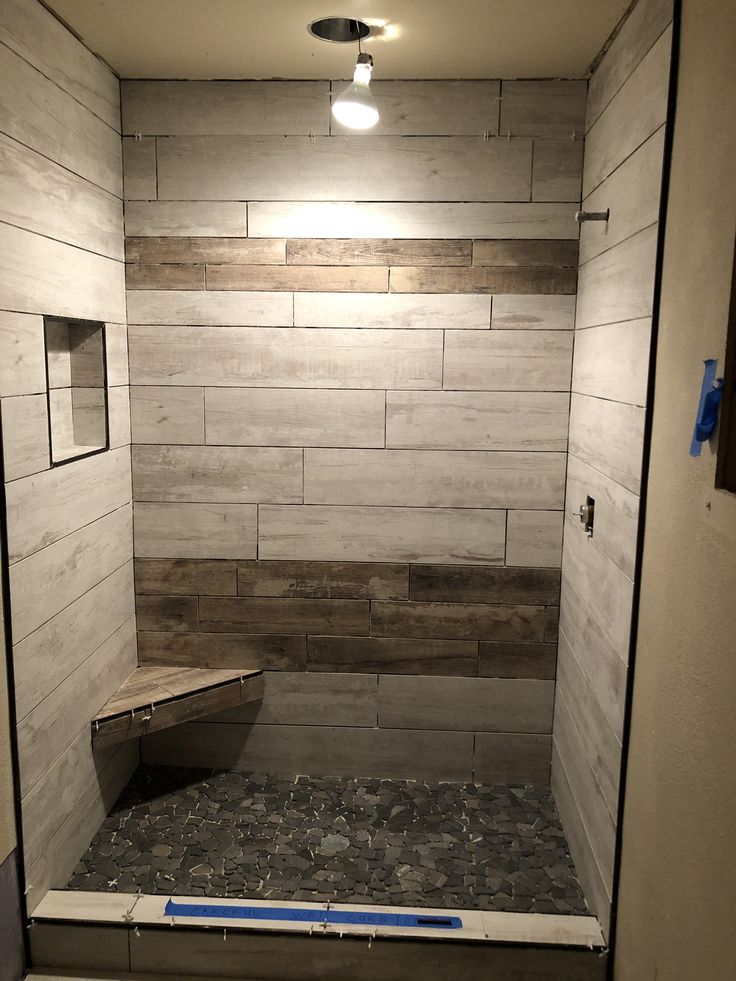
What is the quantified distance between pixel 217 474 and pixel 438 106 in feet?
5.15

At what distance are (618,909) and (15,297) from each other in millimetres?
2359

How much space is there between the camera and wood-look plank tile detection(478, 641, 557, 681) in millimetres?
2904

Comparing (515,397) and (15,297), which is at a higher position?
(15,297)

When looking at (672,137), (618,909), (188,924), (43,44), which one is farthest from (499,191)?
(188,924)

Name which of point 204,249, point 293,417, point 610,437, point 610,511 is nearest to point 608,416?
point 610,437

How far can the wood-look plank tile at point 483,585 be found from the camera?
287 centimetres

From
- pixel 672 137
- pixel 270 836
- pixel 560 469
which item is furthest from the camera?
pixel 560 469

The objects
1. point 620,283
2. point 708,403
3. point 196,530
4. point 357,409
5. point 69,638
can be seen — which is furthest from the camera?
point 196,530

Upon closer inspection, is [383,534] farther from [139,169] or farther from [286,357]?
[139,169]

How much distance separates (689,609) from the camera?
1566 mm

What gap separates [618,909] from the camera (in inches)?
80.9

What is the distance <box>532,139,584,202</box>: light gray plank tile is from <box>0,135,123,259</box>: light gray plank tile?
1.52 meters

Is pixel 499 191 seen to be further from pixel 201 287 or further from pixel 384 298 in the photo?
pixel 201 287

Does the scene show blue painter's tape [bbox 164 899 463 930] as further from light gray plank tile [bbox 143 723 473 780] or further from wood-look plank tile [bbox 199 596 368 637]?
wood-look plank tile [bbox 199 596 368 637]
